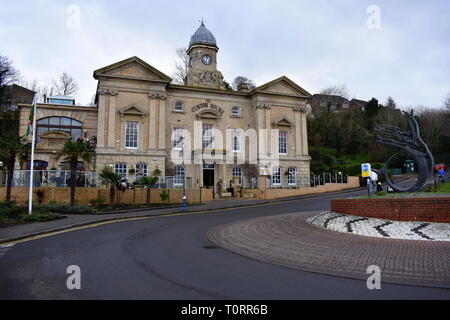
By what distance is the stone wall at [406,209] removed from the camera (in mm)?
10461

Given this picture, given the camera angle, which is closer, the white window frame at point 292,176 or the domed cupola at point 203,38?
the white window frame at point 292,176

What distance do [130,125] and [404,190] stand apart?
2394 centimetres

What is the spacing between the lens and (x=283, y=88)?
36.9 meters

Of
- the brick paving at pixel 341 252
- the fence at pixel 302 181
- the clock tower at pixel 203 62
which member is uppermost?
the clock tower at pixel 203 62

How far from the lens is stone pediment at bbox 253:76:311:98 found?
3578 cm

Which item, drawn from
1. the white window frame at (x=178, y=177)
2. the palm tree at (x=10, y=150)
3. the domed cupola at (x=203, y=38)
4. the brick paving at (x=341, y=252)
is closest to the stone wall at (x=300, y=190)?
the white window frame at (x=178, y=177)

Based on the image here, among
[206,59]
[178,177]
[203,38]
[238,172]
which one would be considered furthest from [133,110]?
[203,38]

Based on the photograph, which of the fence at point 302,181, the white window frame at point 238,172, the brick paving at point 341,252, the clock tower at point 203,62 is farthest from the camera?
the clock tower at point 203,62

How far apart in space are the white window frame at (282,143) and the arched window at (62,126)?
20.5 m

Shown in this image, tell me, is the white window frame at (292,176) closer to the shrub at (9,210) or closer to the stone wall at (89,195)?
the stone wall at (89,195)

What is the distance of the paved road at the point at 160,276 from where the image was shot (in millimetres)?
5125

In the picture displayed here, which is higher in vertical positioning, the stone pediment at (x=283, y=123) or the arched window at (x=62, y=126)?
the stone pediment at (x=283, y=123)

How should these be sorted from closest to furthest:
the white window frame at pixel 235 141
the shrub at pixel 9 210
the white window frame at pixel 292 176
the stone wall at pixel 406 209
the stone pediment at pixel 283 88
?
the stone wall at pixel 406 209, the shrub at pixel 9 210, the white window frame at pixel 235 141, the white window frame at pixel 292 176, the stone pediment at pixel 283 88
